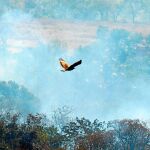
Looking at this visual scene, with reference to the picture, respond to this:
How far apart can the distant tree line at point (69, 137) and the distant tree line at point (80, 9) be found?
119160 millimetres

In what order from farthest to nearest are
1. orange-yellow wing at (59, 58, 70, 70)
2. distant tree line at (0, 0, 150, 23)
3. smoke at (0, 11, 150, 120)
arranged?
distant tree line at (0, 0, 150, 23) < smoke at (0, 11, 150, 120) < orange-yellow wing at (59, 58, 70, 70)

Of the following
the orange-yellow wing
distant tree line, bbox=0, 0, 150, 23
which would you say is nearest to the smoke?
distant tree line, bbox=0, 0, 150, 23

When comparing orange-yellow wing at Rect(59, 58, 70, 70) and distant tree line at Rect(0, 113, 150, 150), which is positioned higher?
distant tree line at Rect(0, 113, 150, 150)

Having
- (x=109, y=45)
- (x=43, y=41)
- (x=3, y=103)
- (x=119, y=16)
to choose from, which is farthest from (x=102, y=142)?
(x=119, y=16)

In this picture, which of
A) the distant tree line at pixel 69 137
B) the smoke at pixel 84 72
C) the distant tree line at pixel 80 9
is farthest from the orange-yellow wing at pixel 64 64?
the distant tree line at pixel 80 9

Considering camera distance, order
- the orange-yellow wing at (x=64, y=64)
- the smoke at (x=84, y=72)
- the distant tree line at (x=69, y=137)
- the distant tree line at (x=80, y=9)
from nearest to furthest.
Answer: the orange-yellow wing at (x=64, y=64)
the distant tree line at (x=69, y=137)
the smoke at (x=84, y=72)
the distant tree line at (x=80, y=9)

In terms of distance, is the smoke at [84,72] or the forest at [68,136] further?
the smoke at [84,72]

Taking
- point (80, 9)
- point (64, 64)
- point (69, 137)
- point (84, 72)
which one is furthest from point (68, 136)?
point (80, 9)

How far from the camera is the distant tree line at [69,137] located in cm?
4628

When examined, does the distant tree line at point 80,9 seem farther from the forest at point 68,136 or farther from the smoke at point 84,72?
the forest at point 68,136

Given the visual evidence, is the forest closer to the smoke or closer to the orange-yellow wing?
the orange-yellow wing

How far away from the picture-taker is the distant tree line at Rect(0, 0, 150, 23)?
178375mm

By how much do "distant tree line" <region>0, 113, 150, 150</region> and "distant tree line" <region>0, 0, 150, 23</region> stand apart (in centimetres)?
11916

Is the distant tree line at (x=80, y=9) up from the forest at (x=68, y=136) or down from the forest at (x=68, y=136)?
up
